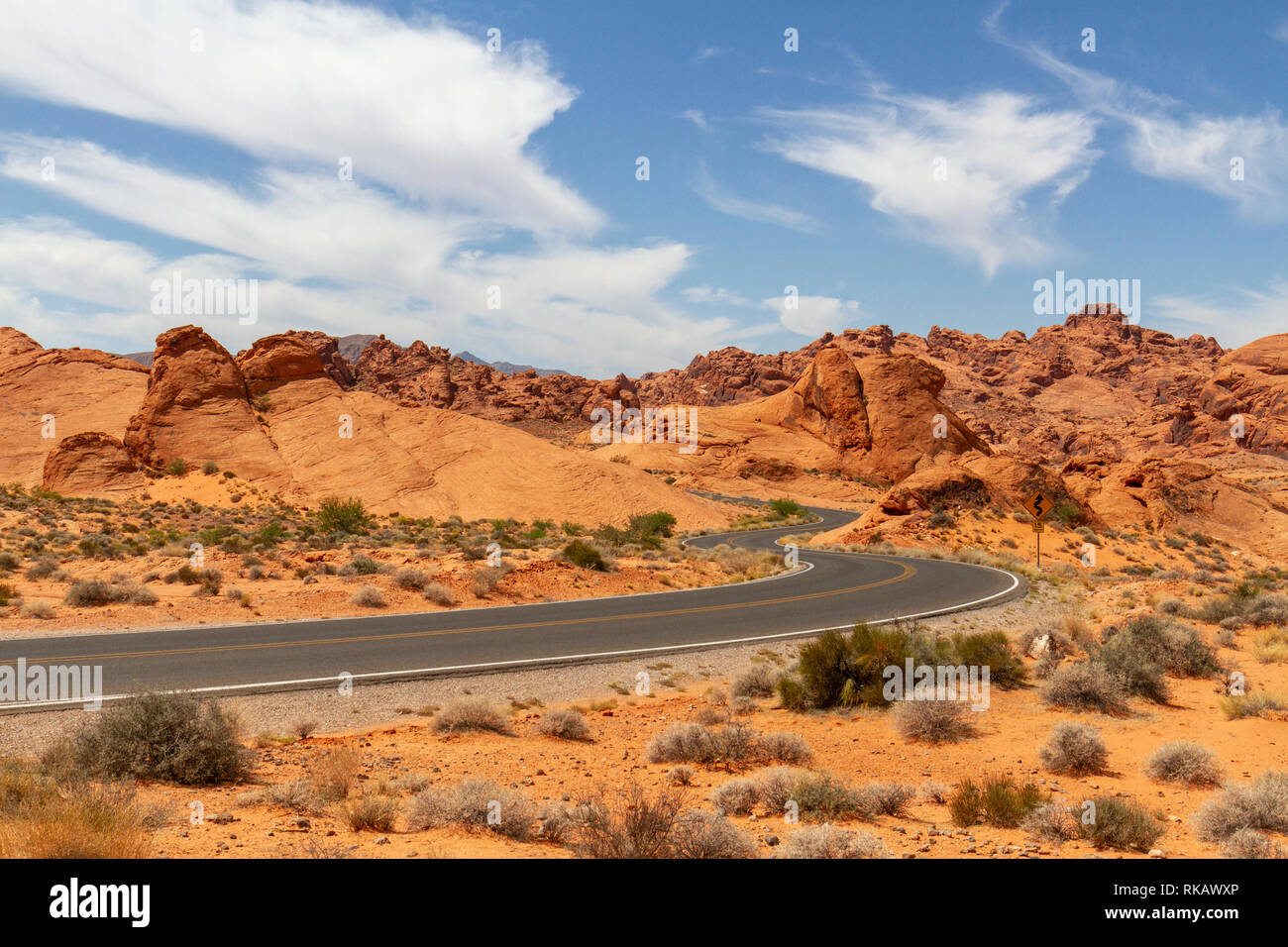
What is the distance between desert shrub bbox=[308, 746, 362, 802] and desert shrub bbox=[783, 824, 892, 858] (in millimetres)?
3753

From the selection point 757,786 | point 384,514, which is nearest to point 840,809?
point 757,786

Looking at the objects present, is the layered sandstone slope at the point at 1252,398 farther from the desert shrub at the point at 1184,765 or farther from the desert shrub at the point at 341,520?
the desert shrub at the point at 1184,765

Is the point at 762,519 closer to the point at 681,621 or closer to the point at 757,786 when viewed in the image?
the point at 681,621

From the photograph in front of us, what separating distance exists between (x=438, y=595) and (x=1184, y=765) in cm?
1548

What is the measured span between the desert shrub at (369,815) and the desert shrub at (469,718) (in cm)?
358

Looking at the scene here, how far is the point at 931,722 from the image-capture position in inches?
388

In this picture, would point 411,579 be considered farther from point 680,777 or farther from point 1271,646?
point 1271,646

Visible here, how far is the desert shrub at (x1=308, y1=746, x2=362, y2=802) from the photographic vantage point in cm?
670

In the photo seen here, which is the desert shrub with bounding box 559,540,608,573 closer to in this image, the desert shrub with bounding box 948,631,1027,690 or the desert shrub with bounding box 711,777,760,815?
the desert shrub with bounding box 948,631,1027,690

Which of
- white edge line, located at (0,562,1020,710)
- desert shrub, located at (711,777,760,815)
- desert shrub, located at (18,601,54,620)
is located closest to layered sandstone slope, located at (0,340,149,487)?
desert shrub, located at (18,601,54,620)

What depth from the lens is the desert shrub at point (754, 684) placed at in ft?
40.0

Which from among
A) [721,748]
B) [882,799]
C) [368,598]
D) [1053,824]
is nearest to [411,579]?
[368,598]

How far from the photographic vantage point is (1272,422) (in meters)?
100
